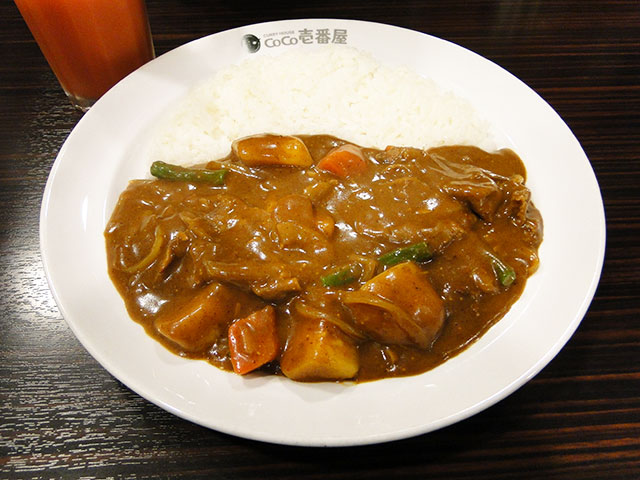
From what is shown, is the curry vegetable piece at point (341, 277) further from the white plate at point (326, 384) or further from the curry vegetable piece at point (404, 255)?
the white plate at point (326, 384)

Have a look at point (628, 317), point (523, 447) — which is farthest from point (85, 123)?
point (628, 317)

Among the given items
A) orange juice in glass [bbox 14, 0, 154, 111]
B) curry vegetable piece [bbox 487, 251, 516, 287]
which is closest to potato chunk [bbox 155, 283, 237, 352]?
curry vegetable piece [bbox 487, 251, 516, 287]

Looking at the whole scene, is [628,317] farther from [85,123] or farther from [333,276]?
[85,123]

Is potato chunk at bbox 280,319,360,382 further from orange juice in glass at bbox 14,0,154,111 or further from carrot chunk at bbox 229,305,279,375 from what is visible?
orange juice in glass at bbox 14,0,154,111

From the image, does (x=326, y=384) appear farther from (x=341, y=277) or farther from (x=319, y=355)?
(x=341, y=277)

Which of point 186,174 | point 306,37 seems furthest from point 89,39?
point 306,37

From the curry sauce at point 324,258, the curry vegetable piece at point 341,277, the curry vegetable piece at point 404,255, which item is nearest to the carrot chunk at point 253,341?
the curry sauce at point 324,258
